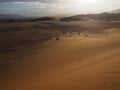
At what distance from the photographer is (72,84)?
6793 millimetres

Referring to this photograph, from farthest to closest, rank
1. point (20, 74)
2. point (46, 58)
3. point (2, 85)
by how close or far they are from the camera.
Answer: point (46, 58) → point (20, 74) → point (2, 85)

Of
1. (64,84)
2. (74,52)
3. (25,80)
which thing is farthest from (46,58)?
(64,84)

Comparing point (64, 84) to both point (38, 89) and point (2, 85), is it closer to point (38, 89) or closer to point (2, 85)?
point (38, 89)

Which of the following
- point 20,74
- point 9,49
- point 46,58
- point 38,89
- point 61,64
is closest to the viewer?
point 38,89

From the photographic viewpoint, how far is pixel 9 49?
15773mm

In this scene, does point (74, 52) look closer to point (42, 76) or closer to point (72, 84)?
point (42, 76)

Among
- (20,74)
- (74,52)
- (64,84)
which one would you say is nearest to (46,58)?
(74,52)

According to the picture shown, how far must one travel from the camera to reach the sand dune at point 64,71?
6777 millimetres

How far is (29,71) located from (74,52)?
10.8 ft

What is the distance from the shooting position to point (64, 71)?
8508mm

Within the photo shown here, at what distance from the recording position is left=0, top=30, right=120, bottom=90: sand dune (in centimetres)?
678

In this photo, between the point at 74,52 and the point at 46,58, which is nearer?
the point at 46,58

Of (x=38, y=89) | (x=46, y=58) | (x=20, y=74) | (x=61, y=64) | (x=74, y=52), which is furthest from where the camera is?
(x=74, y=52)

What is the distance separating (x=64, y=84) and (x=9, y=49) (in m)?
9.43
